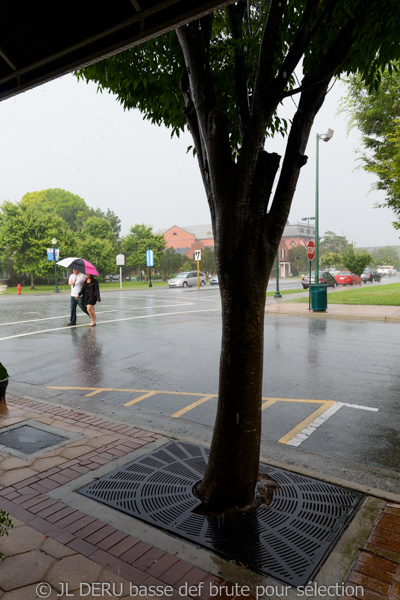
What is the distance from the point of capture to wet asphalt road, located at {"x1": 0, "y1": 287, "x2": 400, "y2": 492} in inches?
186

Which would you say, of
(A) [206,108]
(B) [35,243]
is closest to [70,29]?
(A) [206,108]

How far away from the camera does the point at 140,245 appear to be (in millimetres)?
59031

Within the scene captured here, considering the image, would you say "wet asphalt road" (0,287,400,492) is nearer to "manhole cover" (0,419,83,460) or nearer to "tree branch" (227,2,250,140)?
"manhole cover" (0,419,83,460)

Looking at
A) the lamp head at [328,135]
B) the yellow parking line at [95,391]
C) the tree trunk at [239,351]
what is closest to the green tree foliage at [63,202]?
the lamp head at [328,135]

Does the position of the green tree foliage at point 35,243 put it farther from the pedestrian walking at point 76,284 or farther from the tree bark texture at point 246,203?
the tree bark texture at point 246,203

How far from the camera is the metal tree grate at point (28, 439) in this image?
445 centimetres

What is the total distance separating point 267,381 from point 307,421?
1.91 meters

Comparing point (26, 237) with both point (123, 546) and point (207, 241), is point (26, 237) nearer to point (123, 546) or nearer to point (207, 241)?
point (123, 546)

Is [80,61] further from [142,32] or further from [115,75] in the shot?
[115,75]

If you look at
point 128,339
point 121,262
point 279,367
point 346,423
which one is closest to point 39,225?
point 121,262

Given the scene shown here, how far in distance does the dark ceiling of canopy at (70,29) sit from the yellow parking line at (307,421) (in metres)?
4.00

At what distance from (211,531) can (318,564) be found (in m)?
0.73

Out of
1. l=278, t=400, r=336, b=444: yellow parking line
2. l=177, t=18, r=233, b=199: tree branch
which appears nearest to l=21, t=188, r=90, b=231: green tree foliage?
l=278, t=400, r=336, b=444: yellow parking line

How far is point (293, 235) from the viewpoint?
10338 centimetres
